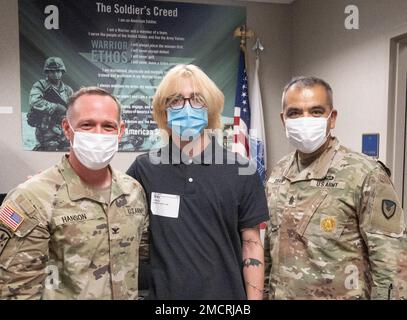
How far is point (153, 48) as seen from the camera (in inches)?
147

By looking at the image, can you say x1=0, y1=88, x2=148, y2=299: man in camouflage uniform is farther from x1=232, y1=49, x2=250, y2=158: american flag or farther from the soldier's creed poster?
x1=232, y1=49, x2=250, y2=158: american flag

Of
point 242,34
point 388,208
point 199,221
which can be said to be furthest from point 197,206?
point 242,34

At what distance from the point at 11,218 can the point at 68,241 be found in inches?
7.2

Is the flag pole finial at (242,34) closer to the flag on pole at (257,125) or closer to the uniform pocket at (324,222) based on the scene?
the flag on pole at (257,125)

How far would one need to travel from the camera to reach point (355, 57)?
3027 millimetres

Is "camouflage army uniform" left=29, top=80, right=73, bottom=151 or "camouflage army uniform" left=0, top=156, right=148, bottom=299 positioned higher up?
"camouflage army uniform" left=29, top=80, right=73, bottom=151

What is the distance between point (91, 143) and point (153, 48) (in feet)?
8.76

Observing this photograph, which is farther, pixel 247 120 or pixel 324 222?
pixel 247 120

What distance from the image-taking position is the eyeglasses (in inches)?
54.5

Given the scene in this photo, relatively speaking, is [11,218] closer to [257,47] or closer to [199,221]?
[199,221]

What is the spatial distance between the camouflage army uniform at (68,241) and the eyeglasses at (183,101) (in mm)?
358

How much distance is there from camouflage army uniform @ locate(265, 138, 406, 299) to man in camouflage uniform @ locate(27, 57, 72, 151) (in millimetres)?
2659

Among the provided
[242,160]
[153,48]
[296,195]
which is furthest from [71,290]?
[153,48]

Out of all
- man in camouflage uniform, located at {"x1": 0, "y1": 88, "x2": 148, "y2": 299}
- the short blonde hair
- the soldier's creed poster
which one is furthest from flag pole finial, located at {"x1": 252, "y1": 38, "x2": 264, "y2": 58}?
man in camouflage uniform, located at {"x1": 0, "y1": 88, "x2": 148, "y2": 299}
